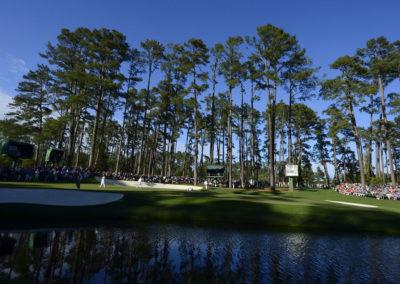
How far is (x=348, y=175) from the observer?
214 feet

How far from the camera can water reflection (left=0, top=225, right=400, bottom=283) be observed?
198 inches

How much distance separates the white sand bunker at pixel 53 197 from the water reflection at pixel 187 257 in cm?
479

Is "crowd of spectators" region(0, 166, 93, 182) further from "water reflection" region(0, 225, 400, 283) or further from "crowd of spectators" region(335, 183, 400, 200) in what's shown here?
"crowd of spectators" region(335, 183, 400, 200)

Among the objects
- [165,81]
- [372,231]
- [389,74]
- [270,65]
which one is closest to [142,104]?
[165,81]

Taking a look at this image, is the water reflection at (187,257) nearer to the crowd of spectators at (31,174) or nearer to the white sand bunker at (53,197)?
the white sand bunker at (53,197)

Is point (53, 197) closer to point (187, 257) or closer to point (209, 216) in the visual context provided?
point (209, 216)

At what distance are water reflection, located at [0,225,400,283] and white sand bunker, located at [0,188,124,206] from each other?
→ 15.7 ft

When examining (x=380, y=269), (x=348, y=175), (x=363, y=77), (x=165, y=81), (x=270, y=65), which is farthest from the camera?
(x=348, y=175)

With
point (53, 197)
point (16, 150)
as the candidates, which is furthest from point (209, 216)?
point (16, 150)

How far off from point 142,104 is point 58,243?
37.1m

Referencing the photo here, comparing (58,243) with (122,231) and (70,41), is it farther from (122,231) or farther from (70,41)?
(70,41)

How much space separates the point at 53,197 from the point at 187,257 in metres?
11.4

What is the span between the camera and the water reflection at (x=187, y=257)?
5.04 m

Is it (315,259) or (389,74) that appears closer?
(315,259)
